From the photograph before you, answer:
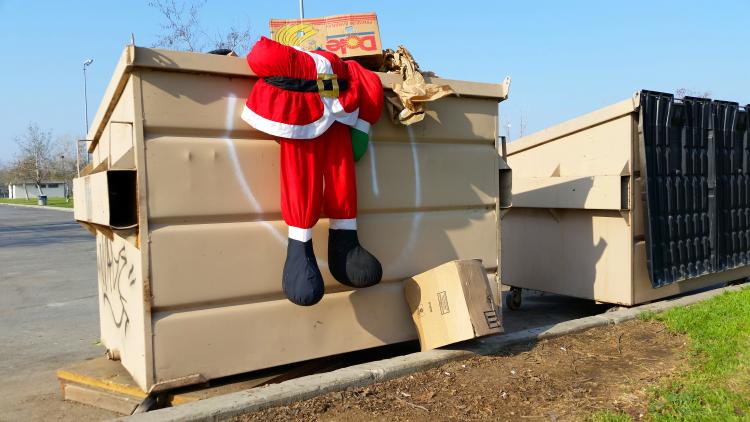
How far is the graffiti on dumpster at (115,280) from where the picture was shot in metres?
3.63

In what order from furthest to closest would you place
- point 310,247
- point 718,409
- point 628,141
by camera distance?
point 628,141
point 310,247
point 718,409

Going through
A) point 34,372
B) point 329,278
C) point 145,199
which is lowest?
point 34,372

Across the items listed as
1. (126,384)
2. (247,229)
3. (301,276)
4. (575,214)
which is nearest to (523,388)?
(301,276)

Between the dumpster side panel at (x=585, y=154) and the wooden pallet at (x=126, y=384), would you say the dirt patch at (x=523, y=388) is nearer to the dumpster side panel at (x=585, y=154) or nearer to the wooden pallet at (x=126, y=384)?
the wooden pallet at (x=126, y=384)

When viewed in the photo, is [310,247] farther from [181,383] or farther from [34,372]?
[34,372]

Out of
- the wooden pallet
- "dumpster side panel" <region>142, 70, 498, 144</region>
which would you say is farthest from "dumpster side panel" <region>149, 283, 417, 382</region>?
"dumpster side panel" <region>142, 70, 498, 144</region>

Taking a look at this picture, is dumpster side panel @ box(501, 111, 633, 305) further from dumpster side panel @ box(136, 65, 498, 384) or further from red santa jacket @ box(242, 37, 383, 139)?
red santa jacket @ box(242, 37, 383, 139)

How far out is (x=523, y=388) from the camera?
3.49 metres

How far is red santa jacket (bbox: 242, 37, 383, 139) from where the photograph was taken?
3.39m

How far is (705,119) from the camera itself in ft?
19.3

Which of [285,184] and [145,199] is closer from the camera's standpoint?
[145,199]

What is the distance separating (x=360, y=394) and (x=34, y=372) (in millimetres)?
2819

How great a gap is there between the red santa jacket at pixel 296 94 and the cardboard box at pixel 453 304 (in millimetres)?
1133

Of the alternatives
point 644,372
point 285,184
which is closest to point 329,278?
point 285,184
